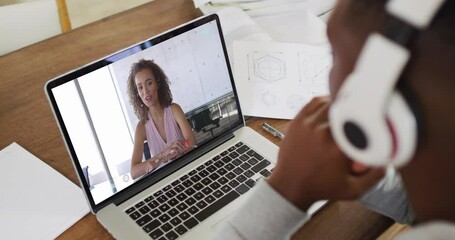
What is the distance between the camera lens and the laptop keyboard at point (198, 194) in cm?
73

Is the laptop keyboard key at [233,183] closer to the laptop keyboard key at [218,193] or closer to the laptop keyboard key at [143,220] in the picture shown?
the laptop keyboard key at [218,193]

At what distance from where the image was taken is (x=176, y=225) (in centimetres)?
73

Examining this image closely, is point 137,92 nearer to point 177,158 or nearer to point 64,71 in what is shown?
point 177,158

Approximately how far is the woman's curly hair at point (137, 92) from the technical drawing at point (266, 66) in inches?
8.6

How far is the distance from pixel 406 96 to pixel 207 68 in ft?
1.73

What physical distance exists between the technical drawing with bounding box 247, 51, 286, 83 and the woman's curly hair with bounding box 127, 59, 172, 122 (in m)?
0.22

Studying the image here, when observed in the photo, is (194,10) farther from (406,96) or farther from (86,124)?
(406,96)

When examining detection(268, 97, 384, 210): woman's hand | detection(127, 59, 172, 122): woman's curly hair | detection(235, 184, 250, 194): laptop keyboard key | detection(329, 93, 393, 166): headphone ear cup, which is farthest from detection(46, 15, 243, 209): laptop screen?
detection(329, 93, 393, 166): headphone ear cup

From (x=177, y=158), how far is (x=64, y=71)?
14.5 inches

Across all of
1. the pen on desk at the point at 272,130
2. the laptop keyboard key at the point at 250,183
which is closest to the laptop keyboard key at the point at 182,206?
the laptop keyboard key at the point at 250,183

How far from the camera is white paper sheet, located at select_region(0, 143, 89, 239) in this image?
2.44 ft

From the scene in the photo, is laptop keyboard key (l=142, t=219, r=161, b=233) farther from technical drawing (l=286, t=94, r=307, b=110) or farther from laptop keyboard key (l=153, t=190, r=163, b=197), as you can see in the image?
technical drawing (l=286, t=94, r=307, b=110)

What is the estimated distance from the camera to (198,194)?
30.5 inches

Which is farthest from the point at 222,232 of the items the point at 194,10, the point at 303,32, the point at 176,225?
the point at 194,10
